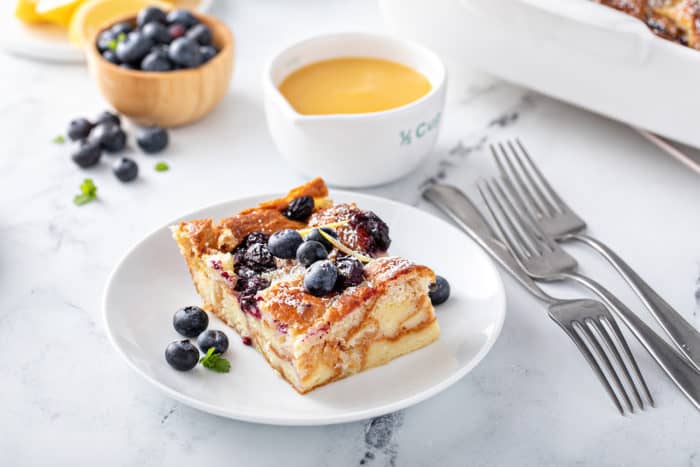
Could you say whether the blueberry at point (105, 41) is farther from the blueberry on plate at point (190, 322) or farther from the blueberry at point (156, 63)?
the blueberry on plate at point (190, 322)

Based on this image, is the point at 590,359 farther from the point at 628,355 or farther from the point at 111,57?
the point at 111,57

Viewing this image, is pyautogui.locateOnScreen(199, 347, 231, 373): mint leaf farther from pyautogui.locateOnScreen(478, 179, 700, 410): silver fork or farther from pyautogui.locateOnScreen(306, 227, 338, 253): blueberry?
pyautogui.locateOnScreen(478, 179, 700, 410): silver fork

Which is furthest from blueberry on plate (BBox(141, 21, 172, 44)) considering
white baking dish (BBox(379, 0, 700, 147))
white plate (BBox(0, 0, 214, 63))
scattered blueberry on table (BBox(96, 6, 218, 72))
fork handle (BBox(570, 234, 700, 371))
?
fork handle (BBox(570, 234, 700, 371))

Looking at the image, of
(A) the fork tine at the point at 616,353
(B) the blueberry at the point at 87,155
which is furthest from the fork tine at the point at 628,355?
(B) the blueberry at the point at 87,155

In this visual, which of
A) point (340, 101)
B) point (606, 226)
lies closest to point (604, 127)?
point (606, 226)

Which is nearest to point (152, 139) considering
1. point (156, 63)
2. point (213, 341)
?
point (156, 63)

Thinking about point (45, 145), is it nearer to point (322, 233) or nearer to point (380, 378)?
point (322, 233)

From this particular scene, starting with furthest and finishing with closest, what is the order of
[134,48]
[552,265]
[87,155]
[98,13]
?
[98,13] → [134,48] → [87,155] → [552,265]
